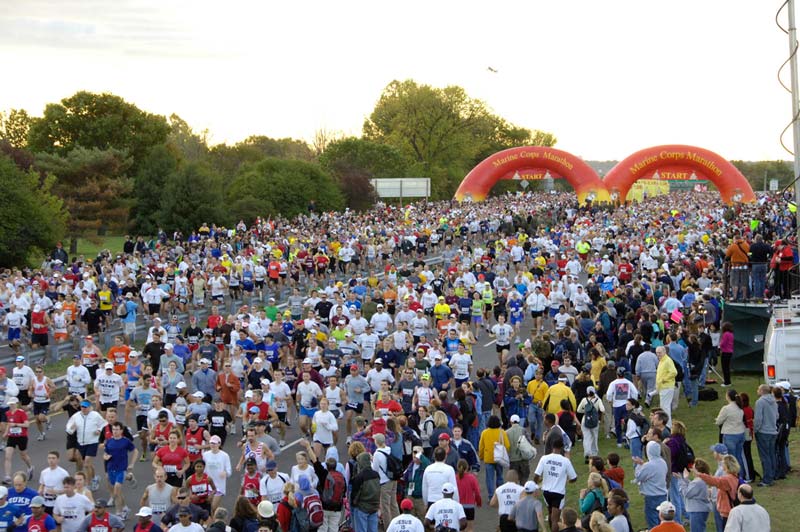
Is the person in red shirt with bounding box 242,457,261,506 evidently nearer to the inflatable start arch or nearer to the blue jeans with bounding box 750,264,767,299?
the blue jeans with bounding box 750,264,767,299

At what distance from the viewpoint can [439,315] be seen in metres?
25.6

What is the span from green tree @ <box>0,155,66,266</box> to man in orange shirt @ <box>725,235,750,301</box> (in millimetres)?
28309

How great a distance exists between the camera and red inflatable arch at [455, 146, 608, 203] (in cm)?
6881

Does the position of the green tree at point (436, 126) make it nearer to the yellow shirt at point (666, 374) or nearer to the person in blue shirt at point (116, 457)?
the yellow shirt at point (666, 374)

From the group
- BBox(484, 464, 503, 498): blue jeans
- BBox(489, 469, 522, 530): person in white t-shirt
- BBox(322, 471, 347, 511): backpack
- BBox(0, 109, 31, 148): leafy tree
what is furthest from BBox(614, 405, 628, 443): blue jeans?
BBox(0, 109, 31, 148): leafy tree

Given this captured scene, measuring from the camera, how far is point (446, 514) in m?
10.9

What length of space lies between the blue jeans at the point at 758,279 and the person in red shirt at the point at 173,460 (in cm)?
1360

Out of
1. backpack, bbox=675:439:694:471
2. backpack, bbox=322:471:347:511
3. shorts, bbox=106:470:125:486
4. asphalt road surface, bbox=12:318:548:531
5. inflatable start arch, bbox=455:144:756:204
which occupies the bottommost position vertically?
asphalt road surface, bbox=12:318:548:531

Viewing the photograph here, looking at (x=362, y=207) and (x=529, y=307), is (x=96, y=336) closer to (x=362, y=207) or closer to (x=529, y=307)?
(x=529, y=307)

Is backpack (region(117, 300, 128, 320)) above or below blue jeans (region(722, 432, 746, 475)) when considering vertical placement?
above

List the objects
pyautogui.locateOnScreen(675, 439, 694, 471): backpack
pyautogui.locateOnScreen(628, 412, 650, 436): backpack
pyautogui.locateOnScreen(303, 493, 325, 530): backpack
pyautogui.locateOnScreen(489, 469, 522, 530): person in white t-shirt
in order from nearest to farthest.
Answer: pyautogui.locateOnScreen(489, 469, 522, 530): person in white t-shirt < pyautogui.locateOnScreen(303, 493, 325, 530): backpack < pyautogui.locateOnScreen(675, 439, 694, 471): backpack < pyautogui.locateOnScreen(628, 412, 650, 436): backpack

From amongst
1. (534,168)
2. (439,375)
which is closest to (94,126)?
(534,168)

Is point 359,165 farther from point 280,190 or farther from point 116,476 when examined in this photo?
point 116,476

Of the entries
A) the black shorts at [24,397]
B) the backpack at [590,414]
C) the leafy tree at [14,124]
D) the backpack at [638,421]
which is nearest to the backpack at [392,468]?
the backpack at [638,421]
